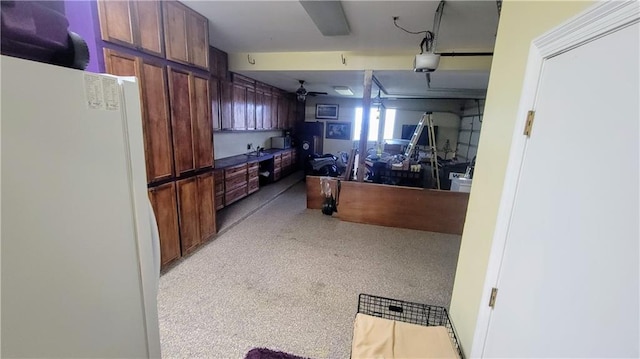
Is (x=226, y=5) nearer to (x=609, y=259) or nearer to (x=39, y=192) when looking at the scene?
(x=39, y=192)

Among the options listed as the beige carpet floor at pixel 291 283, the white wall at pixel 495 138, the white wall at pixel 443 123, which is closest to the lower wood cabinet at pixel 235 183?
the beige carpet floor at pixel 291 283

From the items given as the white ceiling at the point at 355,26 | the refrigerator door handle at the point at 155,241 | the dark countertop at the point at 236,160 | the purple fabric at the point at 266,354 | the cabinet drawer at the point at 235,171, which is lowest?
the purple fabric at the point at 266,354

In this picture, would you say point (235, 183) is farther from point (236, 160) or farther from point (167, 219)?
point (167, 219)

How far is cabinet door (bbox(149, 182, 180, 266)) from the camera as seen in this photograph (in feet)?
7.91

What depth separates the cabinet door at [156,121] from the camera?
2205 millimetres

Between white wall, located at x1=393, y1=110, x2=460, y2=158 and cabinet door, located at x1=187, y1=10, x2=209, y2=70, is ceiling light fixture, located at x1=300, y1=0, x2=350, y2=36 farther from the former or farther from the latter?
white wall, located at x1=393, y1=110, x2=460, y2=158

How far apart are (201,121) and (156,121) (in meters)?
0.60

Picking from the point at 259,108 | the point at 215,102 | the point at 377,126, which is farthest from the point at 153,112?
the point at 377,126

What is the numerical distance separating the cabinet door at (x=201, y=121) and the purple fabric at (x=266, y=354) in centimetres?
194

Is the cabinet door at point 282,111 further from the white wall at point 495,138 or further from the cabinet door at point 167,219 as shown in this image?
the white wall at point 495,138

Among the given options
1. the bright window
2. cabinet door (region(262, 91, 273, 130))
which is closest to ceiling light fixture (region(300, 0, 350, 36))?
cabinet door (region(262, 91, 273, 130))

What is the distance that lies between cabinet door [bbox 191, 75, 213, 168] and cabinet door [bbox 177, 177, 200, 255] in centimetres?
26

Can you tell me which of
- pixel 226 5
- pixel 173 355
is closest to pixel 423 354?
pixel 173 355

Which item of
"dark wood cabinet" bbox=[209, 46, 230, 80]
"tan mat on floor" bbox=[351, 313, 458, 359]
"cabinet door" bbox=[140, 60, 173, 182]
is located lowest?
"tan mat on floor" bbox=[351, 313, 458, 359]
